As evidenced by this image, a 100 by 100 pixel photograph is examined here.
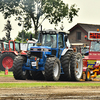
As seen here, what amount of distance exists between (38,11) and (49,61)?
24.1 meters

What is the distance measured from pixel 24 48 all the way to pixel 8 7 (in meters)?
12.7

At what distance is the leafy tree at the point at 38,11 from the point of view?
4025cm

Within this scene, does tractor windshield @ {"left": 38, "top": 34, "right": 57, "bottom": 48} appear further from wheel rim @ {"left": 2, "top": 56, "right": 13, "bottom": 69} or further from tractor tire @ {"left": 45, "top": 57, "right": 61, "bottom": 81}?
wheel rim @ {"left": 2, "top": 56, "right": 13, "bottom": 69}

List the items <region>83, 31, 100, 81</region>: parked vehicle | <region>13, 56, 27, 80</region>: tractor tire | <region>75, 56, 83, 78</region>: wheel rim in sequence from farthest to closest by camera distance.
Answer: <region>83, 31, 100, 81</region>: parked vehicle < <region>75, 56, 83, 78</region>: wheel rim < <region>13, 56, 27, 80</region>: tractor tire

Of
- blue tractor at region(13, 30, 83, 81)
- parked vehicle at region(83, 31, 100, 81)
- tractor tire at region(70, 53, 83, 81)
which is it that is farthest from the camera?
parked vehicle at region(83, 31, 100, 81)

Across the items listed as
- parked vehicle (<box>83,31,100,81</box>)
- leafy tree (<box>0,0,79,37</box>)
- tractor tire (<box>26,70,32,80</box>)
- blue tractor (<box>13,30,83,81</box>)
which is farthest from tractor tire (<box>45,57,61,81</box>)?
leafy tree (<box>0,0,79,37</box>)

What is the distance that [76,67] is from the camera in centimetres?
→ 1847

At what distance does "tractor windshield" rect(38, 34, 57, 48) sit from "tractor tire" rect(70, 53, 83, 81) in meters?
1.15

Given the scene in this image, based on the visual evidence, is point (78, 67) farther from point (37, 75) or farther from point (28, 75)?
point (28, 75)

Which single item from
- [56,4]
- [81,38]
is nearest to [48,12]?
[56,4]

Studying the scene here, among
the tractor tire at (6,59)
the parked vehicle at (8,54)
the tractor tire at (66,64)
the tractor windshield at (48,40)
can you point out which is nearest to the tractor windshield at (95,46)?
the tractor tire at (66,64)

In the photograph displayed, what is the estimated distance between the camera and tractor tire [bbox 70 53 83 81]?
1772 centimetres

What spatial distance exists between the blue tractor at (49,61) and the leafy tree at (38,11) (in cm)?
2171

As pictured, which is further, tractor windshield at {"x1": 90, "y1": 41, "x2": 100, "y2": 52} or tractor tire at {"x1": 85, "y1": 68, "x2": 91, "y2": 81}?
tractor windshield at {"x1": 90, "y1": 41, "x2": 100, "y2": 52}
